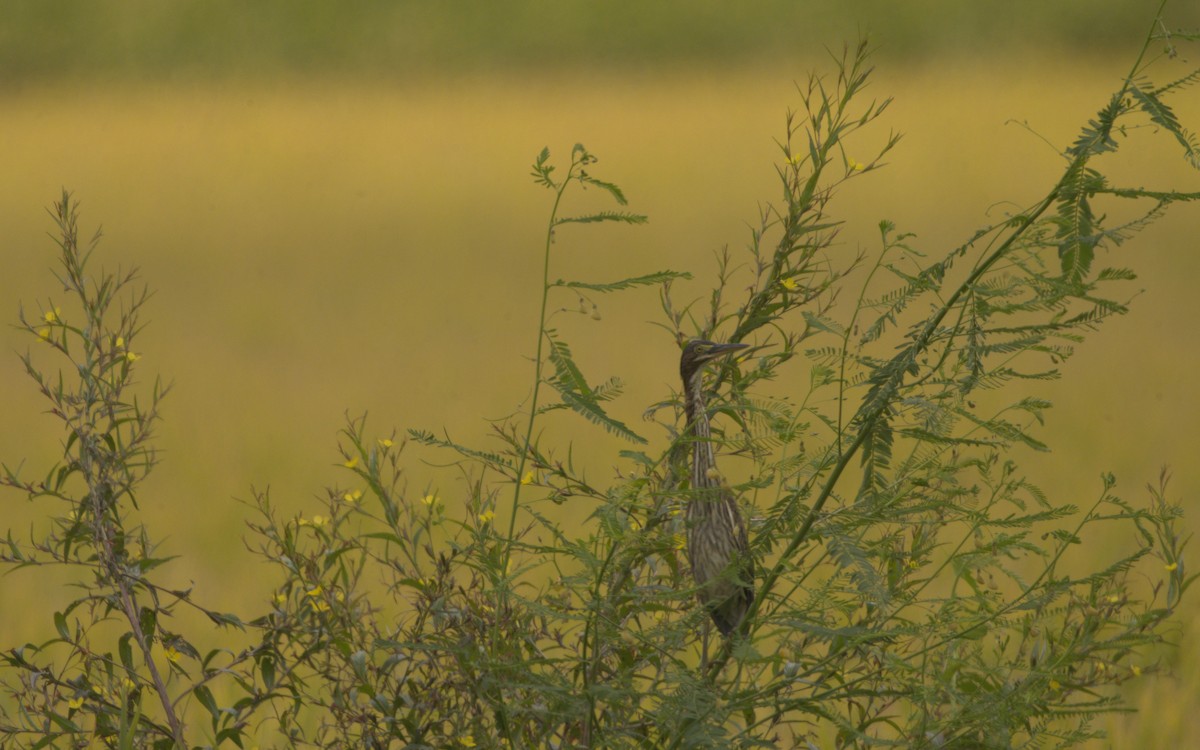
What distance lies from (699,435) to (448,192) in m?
12.9

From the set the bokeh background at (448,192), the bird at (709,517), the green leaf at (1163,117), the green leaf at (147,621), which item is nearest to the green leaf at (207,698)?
the green leaf at (147,621)

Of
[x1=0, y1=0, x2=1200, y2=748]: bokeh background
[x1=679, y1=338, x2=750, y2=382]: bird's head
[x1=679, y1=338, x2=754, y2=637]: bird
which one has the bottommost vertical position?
[x1=679, y1=338, x2=754, y2=637]: bird

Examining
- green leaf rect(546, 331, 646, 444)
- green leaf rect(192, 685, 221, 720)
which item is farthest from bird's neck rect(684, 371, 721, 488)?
green leaf rect(192, 685, 221, 720)

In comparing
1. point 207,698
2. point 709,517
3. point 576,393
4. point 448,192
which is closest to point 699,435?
point 709,517

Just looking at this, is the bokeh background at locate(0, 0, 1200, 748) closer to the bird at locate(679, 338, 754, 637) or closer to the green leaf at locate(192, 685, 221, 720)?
the bird at locate(679, 338, 754, 637)

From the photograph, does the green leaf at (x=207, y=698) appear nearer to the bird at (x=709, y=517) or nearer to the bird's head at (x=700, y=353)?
the bird at (x=709, y=517)

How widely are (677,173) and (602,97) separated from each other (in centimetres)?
326

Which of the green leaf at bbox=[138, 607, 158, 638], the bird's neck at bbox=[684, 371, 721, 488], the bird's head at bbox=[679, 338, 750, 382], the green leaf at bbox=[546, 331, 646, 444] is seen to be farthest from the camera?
the green leaf at bbox=[138, 607, 158, 638]

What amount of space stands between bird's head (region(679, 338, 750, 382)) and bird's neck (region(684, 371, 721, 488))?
0.01m

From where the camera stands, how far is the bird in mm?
1794

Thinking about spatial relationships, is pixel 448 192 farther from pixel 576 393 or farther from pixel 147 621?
pixel 576 393

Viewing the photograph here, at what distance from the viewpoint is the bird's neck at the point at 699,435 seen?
177cm

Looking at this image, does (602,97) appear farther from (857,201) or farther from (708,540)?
(708,540)

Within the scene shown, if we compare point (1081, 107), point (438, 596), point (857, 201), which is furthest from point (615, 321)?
point (438, 596)
